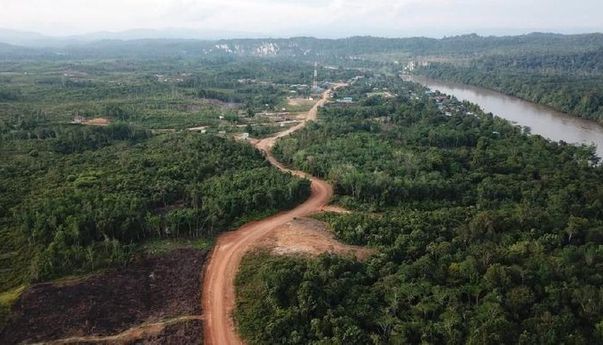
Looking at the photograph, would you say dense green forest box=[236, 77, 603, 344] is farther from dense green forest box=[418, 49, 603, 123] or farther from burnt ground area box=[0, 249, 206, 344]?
dense green forest box=[418, 49, 603, 123]

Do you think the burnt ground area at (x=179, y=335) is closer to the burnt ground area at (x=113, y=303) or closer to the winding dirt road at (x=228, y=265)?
the burnt ground area at (x=113, y=303)

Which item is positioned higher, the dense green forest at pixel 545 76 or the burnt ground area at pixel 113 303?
the dense green forest at pixel 545 76

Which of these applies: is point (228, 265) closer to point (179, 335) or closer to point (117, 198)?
point (179, 335)

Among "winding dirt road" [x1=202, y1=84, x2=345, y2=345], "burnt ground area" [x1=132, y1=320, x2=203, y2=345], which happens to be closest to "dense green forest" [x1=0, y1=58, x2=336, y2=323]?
"winding dirt road" [x1=202, y1=84, x2=345, y2=345]

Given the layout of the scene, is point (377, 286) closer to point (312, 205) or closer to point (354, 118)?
point (312, 205)

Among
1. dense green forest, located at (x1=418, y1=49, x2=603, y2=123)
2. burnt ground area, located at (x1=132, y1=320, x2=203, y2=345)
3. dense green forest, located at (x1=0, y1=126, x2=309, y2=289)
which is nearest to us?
burnt ground area, located at (x1=132, y1=320, x2=203, y2=345)

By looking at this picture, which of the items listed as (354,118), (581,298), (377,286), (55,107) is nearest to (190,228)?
(377,286)

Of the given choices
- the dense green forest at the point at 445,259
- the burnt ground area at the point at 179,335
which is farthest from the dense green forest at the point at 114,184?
the burnt ground area at the point at 179,335
